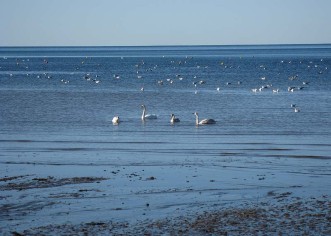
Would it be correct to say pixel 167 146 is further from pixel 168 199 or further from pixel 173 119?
pixel 168 199

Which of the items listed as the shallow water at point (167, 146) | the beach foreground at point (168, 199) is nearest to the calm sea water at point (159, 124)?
the shallow water at point (167, 146)

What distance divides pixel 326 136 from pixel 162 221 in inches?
713

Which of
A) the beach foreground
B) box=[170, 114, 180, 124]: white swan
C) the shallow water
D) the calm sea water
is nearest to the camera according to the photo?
the beach foreground

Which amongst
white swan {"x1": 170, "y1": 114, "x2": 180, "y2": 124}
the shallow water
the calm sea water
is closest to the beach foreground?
the shallow water

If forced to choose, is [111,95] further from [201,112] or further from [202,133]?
[202,133]

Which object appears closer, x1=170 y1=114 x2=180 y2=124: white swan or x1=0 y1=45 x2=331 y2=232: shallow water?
x1=0 y1=45 x2=331 y2=232: shallow water

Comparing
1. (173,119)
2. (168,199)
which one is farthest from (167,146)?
→ (168,199)

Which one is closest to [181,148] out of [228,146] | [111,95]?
[228,146]

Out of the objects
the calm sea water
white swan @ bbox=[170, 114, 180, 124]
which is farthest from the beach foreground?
white swan @ bbox=[170, 114, 180, 124]

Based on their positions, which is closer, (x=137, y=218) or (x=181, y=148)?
(x=137, y=218)

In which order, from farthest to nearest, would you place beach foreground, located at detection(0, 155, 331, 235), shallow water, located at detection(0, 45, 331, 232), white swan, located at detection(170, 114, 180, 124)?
1. white swan, located at detection(170, 114, 180, 124)
2. shallow water, located at detection(0, 45, 331, 232)
3. beach foreground, located at detection(0, 155, 331, 235)

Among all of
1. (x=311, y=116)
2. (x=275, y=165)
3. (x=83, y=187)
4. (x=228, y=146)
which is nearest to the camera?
(x=83, y=187)

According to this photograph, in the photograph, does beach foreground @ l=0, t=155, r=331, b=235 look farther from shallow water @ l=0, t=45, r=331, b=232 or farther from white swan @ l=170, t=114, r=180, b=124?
white swan @ l=170, t=114, r=180, b=124

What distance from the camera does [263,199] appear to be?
1919 cm
